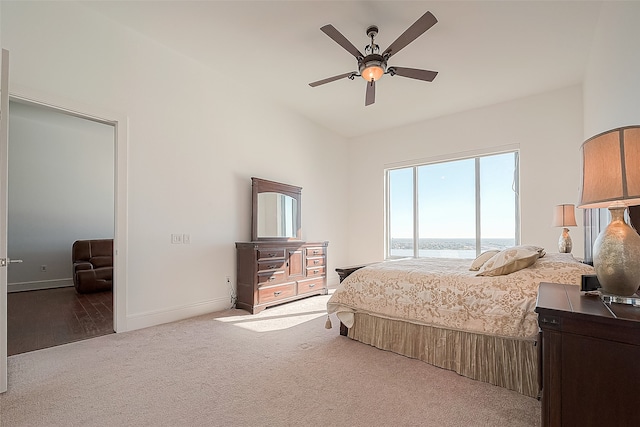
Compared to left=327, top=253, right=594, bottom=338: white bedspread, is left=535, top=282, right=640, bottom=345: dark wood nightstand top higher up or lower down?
higher up

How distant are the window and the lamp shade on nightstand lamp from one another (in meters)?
3.79

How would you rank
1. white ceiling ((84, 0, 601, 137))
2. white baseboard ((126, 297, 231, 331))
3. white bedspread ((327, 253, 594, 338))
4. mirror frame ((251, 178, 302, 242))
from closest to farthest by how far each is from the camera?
white bedspread ((327, 253, 594, 338))
white ceiling ((84, 0, 601, 137))
white baseboard ((126, 297, 231, 331))
mirror frame ((251, 178, 302, 242))

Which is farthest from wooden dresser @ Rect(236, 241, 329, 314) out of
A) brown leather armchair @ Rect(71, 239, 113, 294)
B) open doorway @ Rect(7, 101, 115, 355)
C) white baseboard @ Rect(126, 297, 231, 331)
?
brown leather armchair @ Rect(71, 239, 113, 294)

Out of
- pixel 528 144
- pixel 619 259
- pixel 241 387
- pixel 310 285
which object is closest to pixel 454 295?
pixel 619 259

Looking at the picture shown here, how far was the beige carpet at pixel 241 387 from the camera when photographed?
5.57 ft

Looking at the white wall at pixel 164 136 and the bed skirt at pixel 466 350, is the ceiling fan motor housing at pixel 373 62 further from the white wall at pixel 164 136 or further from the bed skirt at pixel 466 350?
the bed skirt at pixel 466 350

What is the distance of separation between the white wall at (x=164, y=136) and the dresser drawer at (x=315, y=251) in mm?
1054

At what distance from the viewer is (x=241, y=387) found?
6.64 ft

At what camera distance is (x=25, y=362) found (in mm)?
2398

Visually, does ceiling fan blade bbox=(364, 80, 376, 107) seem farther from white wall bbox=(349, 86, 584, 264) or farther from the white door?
the white door

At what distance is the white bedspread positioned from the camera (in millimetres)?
2037

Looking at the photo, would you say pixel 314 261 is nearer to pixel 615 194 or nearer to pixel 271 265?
pixel 271 265

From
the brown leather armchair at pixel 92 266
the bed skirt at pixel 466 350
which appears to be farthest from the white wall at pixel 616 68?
the brown leather armchair at pixel 92 266

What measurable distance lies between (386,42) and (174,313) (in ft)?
12.5
